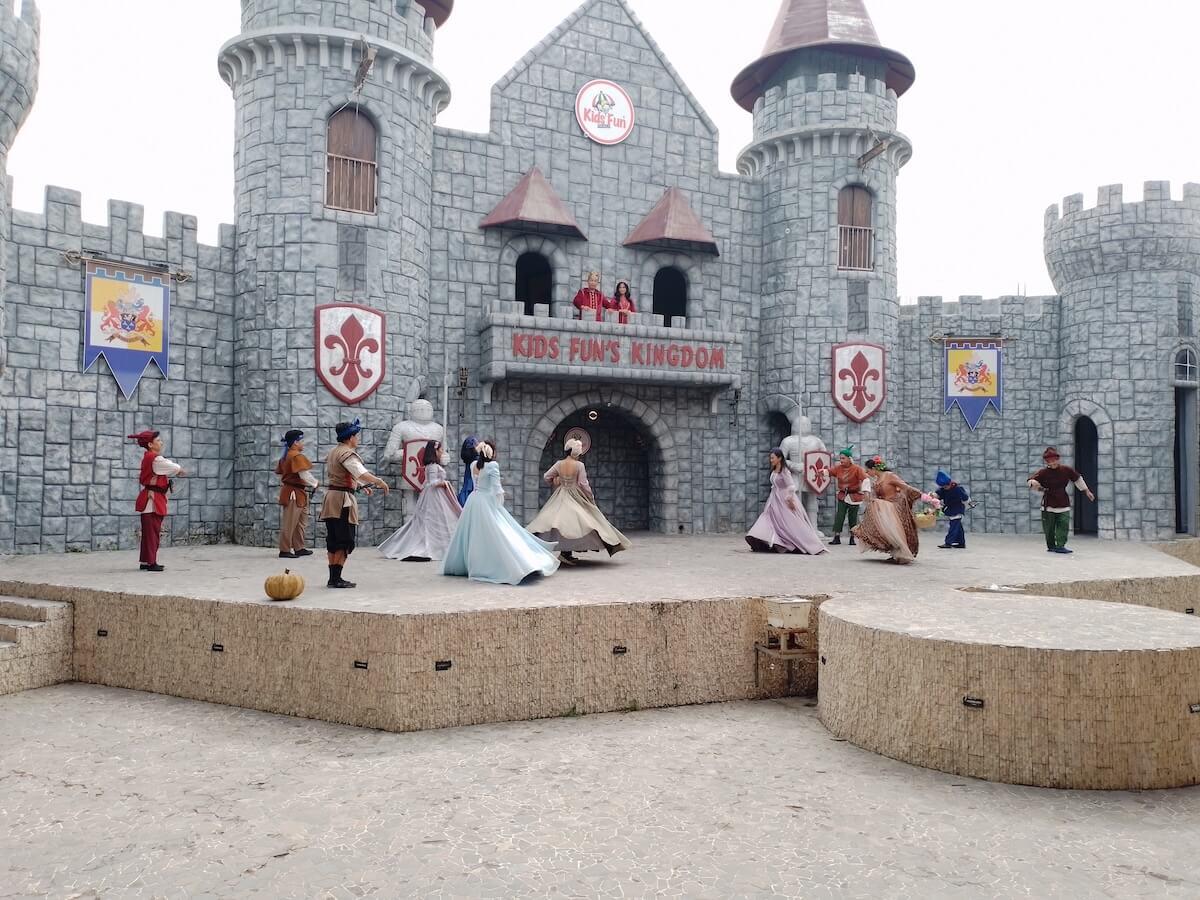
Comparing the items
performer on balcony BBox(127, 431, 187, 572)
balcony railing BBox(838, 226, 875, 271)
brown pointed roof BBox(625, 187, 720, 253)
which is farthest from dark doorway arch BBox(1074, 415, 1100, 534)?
performer on balcony BBox(127, 431, 187, 572)

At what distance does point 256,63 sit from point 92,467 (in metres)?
5.96

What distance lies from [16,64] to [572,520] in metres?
7.90

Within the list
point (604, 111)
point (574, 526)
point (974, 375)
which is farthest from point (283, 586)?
point (974, 375)

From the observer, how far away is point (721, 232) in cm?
1502

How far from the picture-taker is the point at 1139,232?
14977 mm

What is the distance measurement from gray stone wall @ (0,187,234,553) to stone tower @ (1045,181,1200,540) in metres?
14.6

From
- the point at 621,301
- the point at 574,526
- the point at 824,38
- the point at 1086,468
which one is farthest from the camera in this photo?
the point at 1086,468

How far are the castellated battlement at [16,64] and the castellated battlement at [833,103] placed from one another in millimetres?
11076

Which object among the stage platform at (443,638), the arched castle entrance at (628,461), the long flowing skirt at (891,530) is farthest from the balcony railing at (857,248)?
the stage platform at (443,638)

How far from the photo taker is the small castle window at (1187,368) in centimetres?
1520

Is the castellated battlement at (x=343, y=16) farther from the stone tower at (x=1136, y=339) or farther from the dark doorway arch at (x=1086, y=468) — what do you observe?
the dark doorway arch at (x=1086, y=468)

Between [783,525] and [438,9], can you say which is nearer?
[783,525]

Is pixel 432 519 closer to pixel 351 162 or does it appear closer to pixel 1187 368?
pixel 351 162

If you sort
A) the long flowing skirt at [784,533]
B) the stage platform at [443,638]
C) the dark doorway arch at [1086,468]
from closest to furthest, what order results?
the stage platform at [443,638], the long flowing skirt at [784,533], the dark doorway arch at [1086,468]
